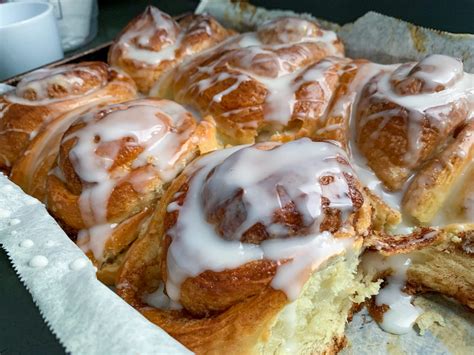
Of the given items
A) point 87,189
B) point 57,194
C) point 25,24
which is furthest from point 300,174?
point 25,24

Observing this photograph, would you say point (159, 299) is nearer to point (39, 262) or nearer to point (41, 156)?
point (39, 262)

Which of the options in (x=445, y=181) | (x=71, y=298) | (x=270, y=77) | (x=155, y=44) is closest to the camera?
(x=71, y=298)

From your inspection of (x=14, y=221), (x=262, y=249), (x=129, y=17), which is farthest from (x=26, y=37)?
(x=262, y=249)

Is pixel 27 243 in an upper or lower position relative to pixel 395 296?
upper

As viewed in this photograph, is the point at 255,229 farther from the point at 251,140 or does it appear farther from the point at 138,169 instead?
the point at 251,140

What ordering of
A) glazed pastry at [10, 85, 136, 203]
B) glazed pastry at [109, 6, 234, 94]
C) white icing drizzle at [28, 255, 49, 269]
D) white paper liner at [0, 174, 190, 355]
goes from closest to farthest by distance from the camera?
white paper liner at [0, 174, 190, 355], white icing drizzle at [28, 255, 49, 269], glazed pastry at [10, 85, 136, 203], glazed pastry at [109, 6, 234, 94]

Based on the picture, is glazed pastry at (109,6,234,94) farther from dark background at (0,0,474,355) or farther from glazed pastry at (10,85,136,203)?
dark background at (0,0,474,355)

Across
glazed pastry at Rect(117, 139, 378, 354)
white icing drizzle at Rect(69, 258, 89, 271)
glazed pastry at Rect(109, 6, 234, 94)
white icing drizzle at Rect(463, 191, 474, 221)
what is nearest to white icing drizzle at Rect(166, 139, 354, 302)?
glazed pastry at Rect(117, 139, 378, 354)
